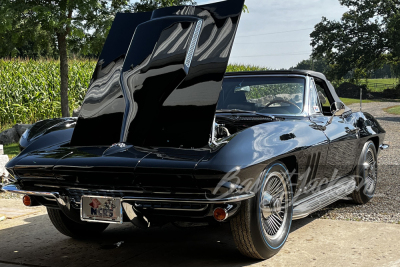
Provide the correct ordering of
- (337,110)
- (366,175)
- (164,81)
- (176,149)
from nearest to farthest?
1. (176,149)
2. (164,81)
3. (337,110)
4. (366,175)

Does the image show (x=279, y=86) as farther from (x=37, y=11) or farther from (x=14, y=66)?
(x=14, y=66)

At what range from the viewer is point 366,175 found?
5.77 m

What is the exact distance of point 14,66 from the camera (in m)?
15.9

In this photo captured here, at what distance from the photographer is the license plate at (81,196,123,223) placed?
10.9ft

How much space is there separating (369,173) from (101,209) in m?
3.79

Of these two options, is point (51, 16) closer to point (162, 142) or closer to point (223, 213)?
point (162, 142)

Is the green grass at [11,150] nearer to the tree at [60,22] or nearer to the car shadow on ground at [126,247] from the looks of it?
the tree at [60,22]

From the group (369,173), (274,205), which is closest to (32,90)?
(369,173)

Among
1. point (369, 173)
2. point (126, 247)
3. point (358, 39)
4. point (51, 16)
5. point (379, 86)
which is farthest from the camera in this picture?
point (379, 86)

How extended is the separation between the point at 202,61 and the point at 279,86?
1525mm

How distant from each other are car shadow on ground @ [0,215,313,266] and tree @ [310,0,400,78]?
158 feet

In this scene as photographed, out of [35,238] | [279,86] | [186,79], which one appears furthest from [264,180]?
[35,238]

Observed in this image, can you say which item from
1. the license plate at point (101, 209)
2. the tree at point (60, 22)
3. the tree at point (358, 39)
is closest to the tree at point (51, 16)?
the tree at point (60, 22)

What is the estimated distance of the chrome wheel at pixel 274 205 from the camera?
11.8 feet
